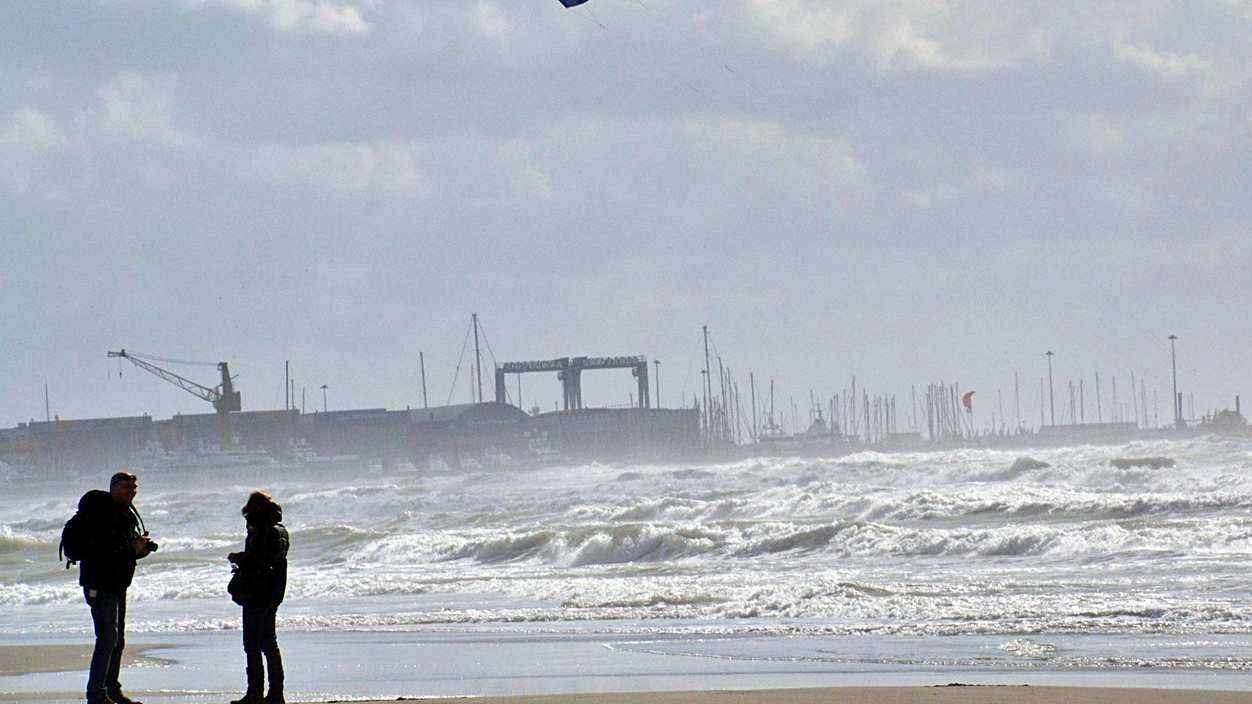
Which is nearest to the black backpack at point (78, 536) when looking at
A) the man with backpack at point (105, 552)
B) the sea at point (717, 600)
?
the man with backpack at point (105, 552)

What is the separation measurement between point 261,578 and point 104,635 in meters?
0.88

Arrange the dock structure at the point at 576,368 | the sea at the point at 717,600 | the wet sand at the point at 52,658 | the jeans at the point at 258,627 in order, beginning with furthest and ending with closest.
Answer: the dock structure at the point at 576,368
the wet sand at the point at 52,658
the sea at the point at 717,600
the jeans at the point at 258,627

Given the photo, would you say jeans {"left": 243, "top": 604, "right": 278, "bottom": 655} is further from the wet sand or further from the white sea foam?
the white sea foam

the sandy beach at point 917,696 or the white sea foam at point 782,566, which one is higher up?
the sandy beach at point 917,696

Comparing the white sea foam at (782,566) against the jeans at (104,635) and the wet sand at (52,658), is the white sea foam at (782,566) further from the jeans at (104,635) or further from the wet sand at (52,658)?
the jeans at (104,635)

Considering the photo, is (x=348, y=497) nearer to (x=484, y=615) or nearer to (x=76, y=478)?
(x=484, y=615)

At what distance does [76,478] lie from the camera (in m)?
126

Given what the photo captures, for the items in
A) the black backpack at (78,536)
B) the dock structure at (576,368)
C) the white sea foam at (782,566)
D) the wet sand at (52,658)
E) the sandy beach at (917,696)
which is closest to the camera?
the black backpack at (78,536)

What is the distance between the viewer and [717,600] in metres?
17.6

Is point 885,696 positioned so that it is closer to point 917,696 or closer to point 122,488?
point 917,696

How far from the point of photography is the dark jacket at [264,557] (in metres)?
9.07

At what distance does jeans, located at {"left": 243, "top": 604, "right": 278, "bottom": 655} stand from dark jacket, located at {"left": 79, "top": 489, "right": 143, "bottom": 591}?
66cm

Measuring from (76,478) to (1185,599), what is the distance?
119726 millimetres

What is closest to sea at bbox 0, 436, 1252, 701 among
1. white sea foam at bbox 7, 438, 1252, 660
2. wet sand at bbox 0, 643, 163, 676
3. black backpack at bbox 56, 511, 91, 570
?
white sea foam at bbox 7, 438, 1252, 660
